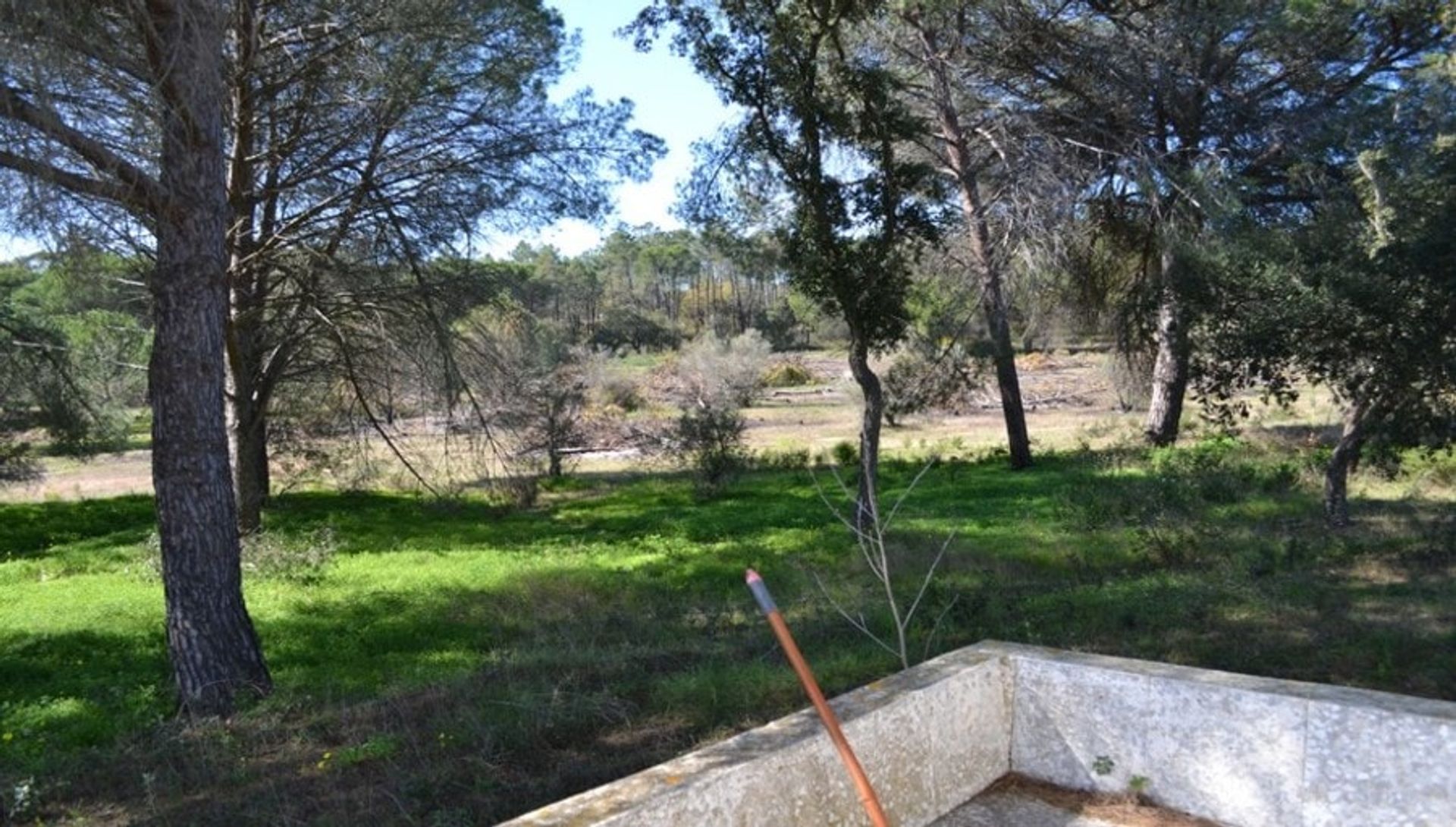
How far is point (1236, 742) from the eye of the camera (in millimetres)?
3902

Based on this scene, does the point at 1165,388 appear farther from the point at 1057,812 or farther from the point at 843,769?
the point at 843,769

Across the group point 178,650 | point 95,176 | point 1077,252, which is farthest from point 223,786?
point 1077,252

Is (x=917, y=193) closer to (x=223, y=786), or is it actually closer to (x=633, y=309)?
(x=223, y=786)

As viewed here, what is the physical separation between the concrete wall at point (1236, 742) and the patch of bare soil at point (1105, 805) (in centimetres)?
4

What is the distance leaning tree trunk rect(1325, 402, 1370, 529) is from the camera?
37.5 ft

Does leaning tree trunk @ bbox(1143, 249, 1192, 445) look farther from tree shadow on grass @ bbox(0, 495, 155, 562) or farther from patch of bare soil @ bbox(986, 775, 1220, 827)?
tree shadow on grass @ bbox(0, 495, 155, 562)

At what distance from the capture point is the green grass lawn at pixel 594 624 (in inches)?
223

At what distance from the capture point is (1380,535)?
1134 centimetres

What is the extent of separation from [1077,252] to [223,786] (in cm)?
1918

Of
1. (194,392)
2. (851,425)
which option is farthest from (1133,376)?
(194,392)

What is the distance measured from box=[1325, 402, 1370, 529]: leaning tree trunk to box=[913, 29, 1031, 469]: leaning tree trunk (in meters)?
8.64

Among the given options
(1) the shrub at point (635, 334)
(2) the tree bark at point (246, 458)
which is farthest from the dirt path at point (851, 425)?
(1) the shrub at point (635, 334)

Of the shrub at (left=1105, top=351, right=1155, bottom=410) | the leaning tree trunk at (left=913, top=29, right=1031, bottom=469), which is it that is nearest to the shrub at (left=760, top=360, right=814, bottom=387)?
the shrub at (left=1105, top=351, right=1155, bottom=410)

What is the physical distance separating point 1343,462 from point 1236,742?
30.9 feet
